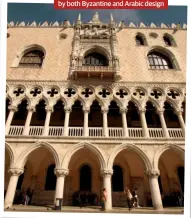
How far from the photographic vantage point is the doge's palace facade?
913 centimetres

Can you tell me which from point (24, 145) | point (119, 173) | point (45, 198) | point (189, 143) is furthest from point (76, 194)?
point (189, 143)

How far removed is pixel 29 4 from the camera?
21.0 ft

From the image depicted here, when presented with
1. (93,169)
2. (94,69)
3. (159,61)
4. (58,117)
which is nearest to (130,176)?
(93,169)

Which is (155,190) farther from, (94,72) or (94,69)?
(94,69)

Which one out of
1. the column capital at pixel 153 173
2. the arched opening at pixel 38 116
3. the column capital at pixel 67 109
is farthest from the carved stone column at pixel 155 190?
the arched opening at pixel 38 116

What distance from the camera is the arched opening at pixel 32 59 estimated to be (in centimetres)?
1324

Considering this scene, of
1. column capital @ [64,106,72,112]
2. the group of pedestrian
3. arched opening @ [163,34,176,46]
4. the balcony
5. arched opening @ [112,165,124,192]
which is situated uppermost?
arched opening @ [163,34,176,46]

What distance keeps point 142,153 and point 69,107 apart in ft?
14.0

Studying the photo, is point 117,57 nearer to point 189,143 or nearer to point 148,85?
point 148,85

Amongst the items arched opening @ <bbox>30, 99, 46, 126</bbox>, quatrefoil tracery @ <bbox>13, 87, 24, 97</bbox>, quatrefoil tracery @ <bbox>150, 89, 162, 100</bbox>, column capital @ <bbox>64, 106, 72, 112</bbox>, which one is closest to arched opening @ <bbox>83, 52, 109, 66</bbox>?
quatrefoil tracery @ <bbox>150, 89, 162, 100</bbox>

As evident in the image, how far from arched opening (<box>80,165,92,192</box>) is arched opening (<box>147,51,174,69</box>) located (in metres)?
7.61

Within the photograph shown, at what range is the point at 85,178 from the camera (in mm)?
10852

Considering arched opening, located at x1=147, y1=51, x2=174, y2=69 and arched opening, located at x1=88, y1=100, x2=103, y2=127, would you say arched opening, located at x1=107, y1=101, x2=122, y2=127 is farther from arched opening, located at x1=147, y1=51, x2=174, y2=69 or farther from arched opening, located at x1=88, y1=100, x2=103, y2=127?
arched opening, located at x1=147, y1=51, x2=174, y2=69

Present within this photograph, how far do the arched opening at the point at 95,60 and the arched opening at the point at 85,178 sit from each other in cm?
644
